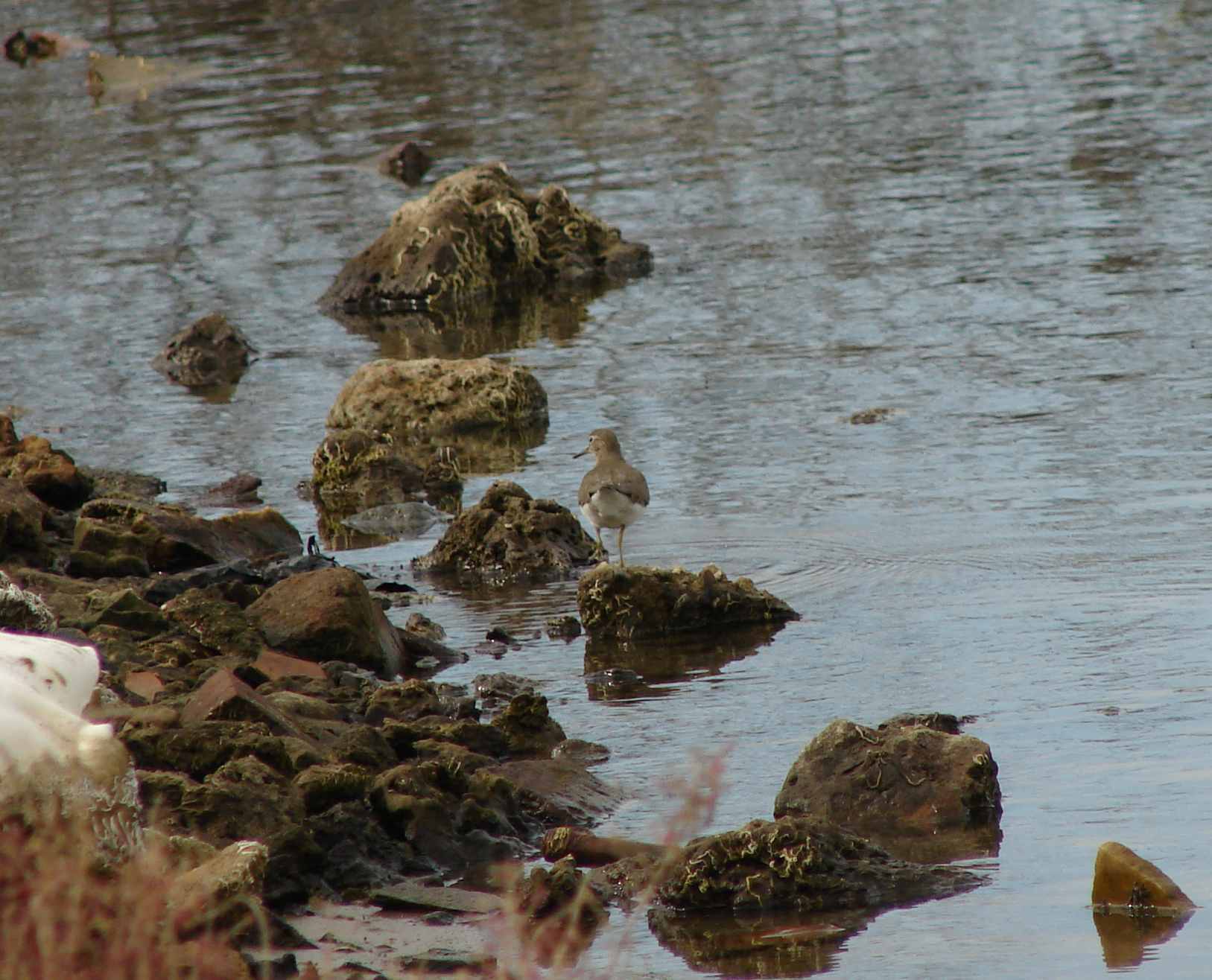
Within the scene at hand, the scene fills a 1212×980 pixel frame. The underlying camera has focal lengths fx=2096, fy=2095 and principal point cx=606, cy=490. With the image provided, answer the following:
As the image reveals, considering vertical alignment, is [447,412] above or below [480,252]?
above

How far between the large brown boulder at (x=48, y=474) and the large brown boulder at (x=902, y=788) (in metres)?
9.41

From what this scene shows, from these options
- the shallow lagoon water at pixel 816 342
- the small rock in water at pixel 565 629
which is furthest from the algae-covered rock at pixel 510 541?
the small rock in water at pixel 565 629

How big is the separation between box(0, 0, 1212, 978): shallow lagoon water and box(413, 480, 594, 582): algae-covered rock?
0.54 meters

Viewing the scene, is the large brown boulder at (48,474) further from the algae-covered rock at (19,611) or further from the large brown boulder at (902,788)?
the large brown boulder at (902,788)

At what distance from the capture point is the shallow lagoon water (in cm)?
1252

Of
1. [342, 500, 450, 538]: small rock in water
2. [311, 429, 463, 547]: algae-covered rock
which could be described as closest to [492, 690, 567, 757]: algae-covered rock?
[342, 500, 450, 538]: small rock in water

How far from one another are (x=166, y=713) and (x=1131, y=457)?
10.5 metres

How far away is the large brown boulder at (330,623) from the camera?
13.9 meters

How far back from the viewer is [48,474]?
18594 mm

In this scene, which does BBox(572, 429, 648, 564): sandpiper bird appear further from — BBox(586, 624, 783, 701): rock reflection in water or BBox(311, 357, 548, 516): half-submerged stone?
BBox(311, 357, 548, 516): half-submerged stone

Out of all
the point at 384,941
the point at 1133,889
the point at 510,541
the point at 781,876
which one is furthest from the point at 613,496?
the point at 1133,889

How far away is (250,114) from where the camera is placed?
150ft

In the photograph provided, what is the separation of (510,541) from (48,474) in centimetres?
445

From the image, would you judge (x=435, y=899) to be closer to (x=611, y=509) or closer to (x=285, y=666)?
(x=285, y=666)
